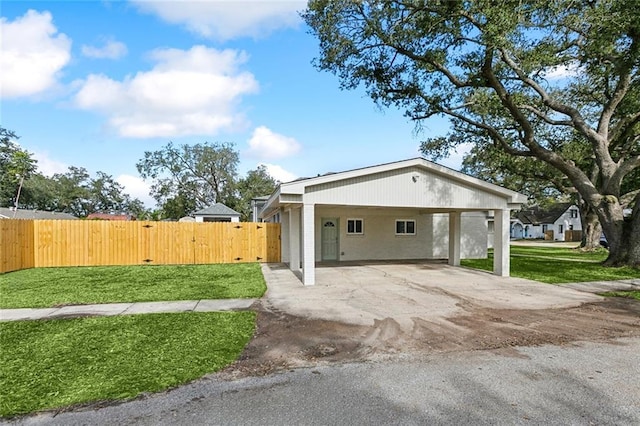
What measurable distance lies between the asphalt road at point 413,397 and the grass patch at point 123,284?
4.51 metres

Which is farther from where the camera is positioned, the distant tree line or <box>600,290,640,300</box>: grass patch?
the distant tree line

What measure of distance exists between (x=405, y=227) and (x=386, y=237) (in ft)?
3.74

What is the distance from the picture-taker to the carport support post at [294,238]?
11836 mm

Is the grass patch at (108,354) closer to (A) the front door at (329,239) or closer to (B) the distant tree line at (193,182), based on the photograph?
(A) the front door at (329,239)

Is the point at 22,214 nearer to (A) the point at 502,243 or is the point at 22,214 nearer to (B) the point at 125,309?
(B) the point at 125,309

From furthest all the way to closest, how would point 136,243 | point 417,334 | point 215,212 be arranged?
point 215,212 < point 136,243 < point 417,334

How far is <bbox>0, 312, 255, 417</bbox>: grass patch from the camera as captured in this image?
3.35 metres

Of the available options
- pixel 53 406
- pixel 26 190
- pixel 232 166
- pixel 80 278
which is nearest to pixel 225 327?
pixel 53 406

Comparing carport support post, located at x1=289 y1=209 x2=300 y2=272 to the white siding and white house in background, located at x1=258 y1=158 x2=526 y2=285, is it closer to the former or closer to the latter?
white house in background, located at x1=258 y1=158 x2=526 y2=285

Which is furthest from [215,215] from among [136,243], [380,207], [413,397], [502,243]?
[413,397]

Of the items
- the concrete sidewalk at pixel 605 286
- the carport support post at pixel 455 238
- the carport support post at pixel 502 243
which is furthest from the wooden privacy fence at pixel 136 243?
the concrete sidewalk at pixel 605 286

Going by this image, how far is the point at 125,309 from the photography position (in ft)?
21.8

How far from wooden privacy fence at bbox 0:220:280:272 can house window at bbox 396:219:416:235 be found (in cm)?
575

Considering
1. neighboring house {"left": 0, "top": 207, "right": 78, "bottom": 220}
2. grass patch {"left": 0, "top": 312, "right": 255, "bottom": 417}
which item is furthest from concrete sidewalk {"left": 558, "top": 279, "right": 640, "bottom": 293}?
neighboring house {"left": 0, "top": 207, "right": 78, "bottom": 220}
